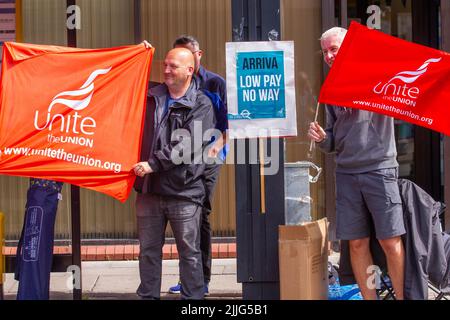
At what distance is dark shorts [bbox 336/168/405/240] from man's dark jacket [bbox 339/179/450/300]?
80mm

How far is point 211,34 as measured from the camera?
889cm

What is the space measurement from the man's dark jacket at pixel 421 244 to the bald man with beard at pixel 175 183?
1367 mm

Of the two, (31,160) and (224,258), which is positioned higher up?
(31,160)

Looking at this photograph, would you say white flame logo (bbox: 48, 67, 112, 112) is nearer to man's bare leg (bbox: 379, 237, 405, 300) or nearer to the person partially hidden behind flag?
the person partially hidden behind flag

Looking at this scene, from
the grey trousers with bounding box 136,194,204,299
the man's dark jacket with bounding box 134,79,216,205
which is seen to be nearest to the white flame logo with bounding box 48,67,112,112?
the man's dark jacket with bounding box 134,79,216,205

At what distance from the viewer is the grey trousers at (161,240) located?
6.57 m

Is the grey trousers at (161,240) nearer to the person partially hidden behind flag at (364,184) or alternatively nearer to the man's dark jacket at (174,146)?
Result: the man's dark jacket at (174,146)

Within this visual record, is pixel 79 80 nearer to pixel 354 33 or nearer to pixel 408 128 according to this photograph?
pixel 354 33

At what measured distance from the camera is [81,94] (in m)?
6.57

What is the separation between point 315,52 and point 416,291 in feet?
10.0

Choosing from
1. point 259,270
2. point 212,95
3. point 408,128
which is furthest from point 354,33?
point 408,128

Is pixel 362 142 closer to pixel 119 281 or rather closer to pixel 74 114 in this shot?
pixel 74 114

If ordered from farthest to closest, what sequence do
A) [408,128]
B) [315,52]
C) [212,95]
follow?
[408,128]
[315,52]
[212,95]

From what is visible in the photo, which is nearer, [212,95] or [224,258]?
[212,95]
